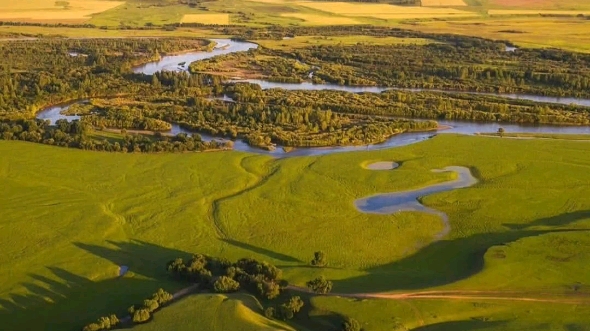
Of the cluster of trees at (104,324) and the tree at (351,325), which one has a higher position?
the tree at (351,325)

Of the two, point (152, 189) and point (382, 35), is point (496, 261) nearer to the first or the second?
point (152, 189)

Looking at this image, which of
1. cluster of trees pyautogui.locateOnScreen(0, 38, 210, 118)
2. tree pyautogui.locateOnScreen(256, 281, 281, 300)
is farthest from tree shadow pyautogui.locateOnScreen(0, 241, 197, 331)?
cluster of trees pyautogui.locateOnScreen(0, 38, 210, 118)

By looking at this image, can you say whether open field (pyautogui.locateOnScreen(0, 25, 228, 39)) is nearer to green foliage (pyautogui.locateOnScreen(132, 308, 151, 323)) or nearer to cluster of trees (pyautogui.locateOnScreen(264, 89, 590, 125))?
cluster of trees (pyautogui.locateOnScreen(264, 89, 590, 125))

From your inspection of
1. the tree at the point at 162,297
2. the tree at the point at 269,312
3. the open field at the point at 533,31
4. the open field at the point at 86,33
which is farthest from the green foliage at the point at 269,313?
the open field at the point at 86,33

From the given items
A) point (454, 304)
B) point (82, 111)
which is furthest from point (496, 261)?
point (82, 111)

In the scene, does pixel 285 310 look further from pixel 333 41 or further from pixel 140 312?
pixel 333 41

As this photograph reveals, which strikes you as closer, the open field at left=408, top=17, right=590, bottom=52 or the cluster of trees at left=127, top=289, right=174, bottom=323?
the cluster of trees at left=127, top=289, right=174, bottom=323

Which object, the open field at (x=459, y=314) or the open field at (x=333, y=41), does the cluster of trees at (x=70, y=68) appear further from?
the open field at (x=459, y=314)
